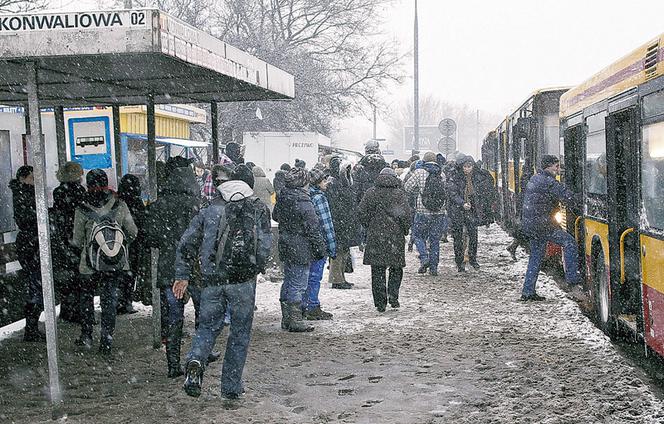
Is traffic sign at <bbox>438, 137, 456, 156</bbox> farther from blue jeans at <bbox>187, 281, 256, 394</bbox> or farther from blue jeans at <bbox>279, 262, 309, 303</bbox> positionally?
blue jeans at <bbox>187, 281, 256, 394</bbox>

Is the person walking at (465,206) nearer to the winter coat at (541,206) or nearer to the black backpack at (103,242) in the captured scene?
the winter coat at (541,206)

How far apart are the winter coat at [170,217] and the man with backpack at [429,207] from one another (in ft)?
21.2

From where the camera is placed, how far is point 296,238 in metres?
9.05

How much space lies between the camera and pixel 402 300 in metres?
11.2

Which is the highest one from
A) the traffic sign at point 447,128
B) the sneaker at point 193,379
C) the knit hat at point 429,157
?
the traffic sign at point 447,128

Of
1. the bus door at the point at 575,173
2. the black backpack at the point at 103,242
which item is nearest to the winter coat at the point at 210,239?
the black backpack at the point at 103,242

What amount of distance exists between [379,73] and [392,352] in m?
31.7

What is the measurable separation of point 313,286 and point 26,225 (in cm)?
322

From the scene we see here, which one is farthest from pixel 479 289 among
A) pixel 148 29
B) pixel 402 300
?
pixel 148 29

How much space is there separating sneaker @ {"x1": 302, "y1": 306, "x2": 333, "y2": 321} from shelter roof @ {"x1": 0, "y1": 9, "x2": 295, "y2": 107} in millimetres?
2440

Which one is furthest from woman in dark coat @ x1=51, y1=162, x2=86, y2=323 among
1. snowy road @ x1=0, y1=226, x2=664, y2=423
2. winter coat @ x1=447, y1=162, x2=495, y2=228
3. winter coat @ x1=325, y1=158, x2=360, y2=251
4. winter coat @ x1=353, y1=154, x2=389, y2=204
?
winter coat @ x1=447, y1=162, x2=495, y2=228

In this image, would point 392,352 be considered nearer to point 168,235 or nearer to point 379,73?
point 168,235

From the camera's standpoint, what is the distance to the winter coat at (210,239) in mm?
6195

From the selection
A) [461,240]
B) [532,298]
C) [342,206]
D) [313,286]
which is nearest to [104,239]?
[313,286]
